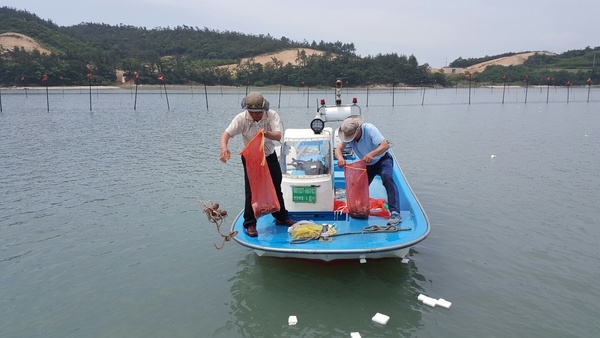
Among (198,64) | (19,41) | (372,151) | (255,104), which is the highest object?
(19,41)

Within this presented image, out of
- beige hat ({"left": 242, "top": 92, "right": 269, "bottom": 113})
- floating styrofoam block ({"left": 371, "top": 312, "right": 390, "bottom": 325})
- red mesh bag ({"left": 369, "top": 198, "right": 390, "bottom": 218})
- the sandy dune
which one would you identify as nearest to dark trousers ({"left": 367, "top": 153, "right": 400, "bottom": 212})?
red mesh bag ({"left": 369, "top": 198, "right": 390, "bottom": 218})

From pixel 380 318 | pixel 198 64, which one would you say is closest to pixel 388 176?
pixel 380 318

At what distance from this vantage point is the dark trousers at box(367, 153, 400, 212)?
22.9ft

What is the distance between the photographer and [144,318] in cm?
566

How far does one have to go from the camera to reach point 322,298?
5.91 m

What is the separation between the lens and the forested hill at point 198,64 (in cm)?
7488

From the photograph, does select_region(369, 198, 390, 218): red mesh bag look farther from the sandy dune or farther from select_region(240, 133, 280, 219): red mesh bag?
the sandy dune

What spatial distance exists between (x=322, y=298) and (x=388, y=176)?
90.6 inches

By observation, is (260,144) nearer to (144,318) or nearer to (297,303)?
(297,303)

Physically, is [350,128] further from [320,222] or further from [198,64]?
[198,64]

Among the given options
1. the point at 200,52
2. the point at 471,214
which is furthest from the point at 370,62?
the point at 471,214

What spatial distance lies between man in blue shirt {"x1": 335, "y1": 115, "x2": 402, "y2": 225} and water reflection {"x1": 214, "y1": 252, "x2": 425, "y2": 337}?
946 mm

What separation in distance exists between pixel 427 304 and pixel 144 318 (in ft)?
12.3

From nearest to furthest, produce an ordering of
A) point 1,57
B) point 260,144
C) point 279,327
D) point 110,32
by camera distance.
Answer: point 279,327 < point 260,144 < point 1,57 < point 110,32
